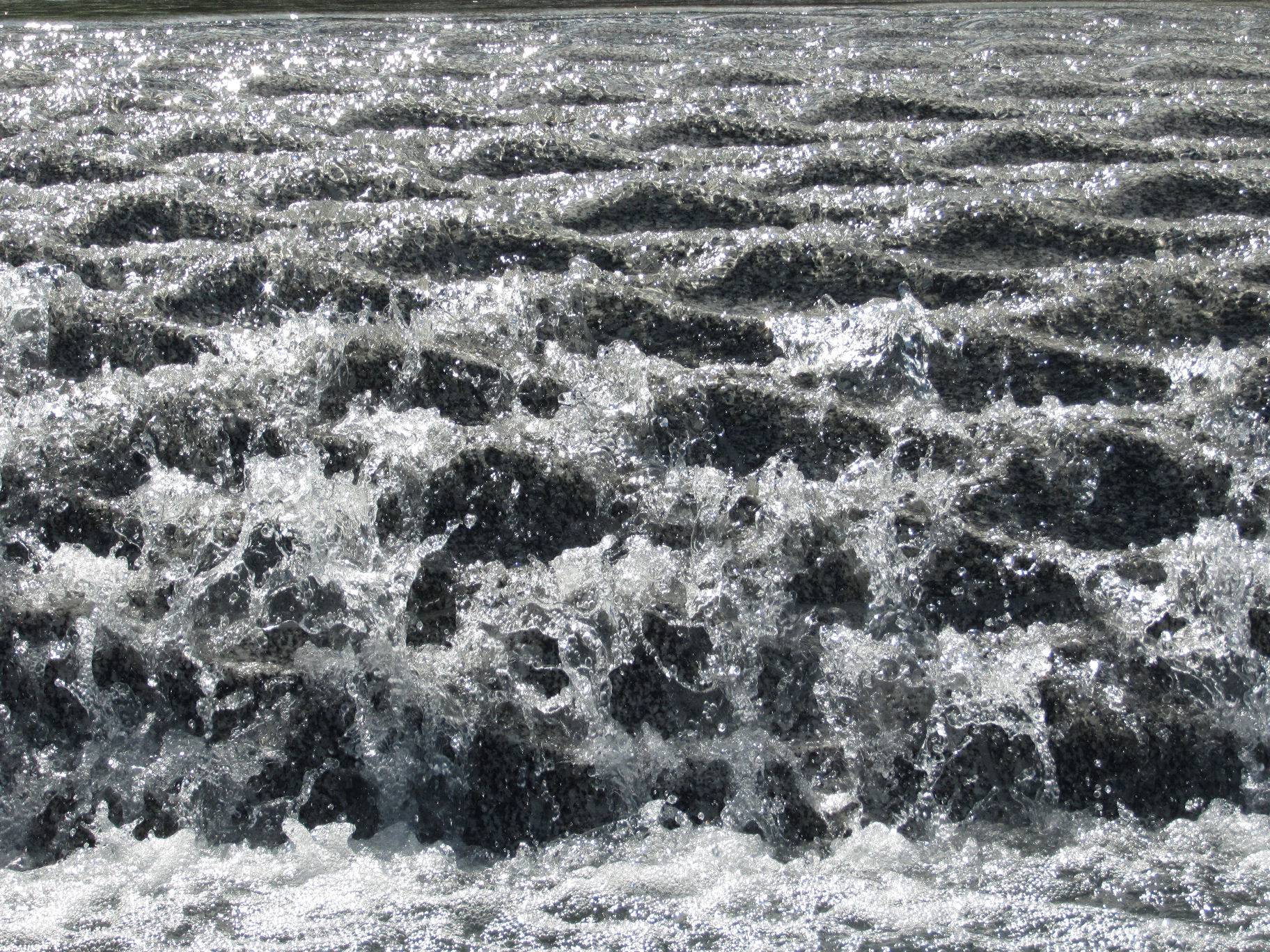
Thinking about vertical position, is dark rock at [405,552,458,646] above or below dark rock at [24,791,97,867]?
above

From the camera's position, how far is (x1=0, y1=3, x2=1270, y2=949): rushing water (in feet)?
4.82

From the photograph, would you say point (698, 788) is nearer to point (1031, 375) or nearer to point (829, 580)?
point (829, 580)

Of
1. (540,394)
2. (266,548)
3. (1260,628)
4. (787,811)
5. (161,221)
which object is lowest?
(787,811)

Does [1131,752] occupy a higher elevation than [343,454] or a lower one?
lower

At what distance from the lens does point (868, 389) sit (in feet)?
6.86

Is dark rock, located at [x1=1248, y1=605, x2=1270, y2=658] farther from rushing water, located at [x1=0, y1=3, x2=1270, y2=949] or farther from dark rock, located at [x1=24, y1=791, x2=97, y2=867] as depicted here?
dark rock, located at [x1=24, y1=791, x2=97, y2=867]

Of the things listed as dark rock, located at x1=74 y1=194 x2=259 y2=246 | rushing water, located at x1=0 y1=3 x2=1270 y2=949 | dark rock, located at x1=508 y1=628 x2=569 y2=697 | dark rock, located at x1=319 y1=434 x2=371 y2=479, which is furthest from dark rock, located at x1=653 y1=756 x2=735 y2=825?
dark rock, located at x1=74 y1=194 x2=259 y2=246

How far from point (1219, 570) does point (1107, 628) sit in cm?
16

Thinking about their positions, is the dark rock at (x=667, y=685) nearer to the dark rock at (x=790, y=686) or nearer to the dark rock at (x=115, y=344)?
the dark rock at (x=790, y=686)

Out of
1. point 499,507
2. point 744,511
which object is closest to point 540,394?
point 499,507

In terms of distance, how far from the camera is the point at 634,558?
68.2 inches

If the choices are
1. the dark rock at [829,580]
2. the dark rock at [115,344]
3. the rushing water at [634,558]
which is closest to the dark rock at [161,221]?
the rushing water at [634,558]

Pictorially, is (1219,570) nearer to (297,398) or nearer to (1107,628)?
(1107,628)

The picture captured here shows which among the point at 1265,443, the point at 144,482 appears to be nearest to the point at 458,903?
the point at 144,482
